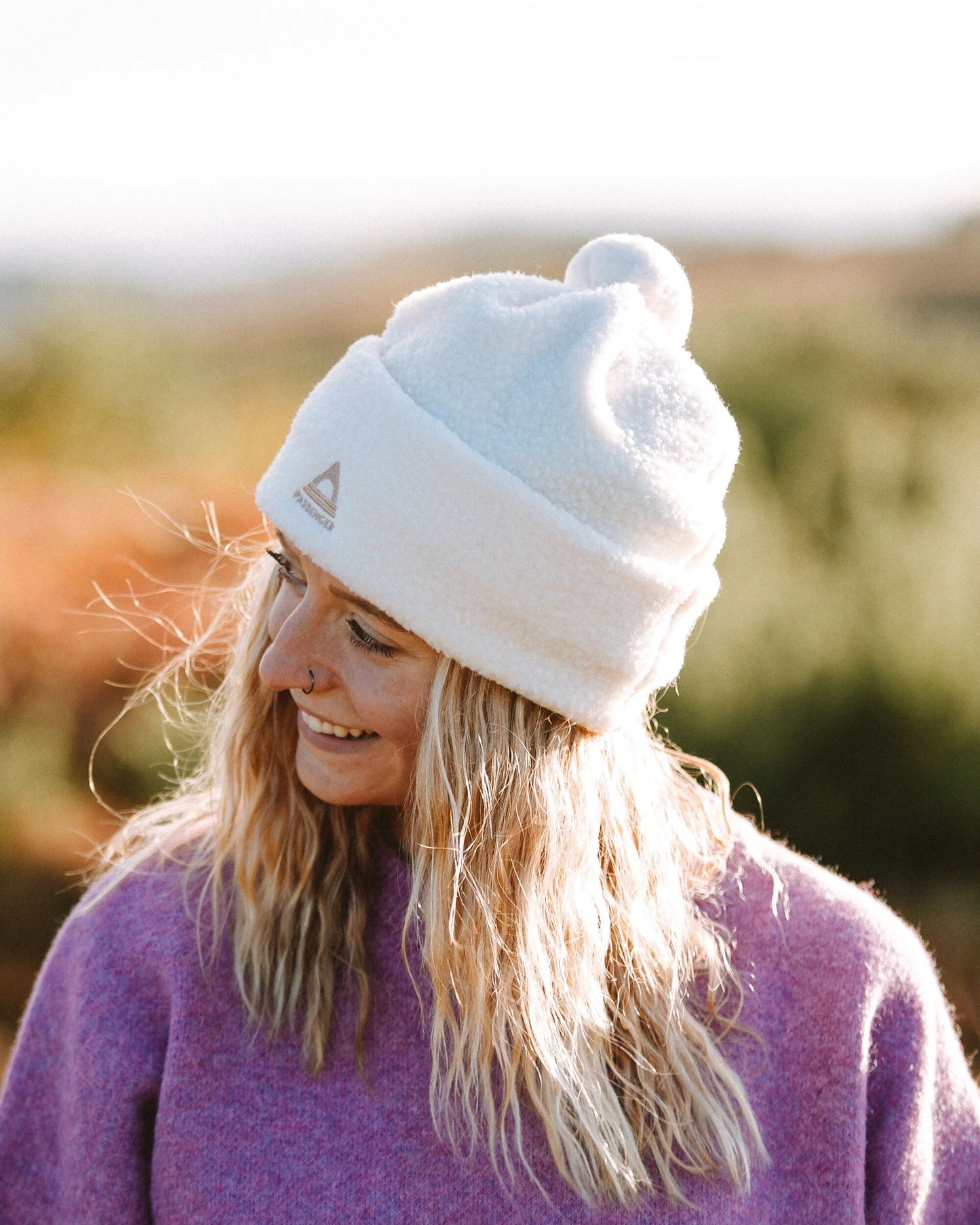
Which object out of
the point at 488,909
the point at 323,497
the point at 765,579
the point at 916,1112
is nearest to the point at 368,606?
the point at 323,497

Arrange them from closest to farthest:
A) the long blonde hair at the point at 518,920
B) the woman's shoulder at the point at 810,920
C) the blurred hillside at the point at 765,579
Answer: the long blonde hair at the point at 518,920 < the woman's shoulder at the point at 810,920 < the blurred hillside at the point at 765,579

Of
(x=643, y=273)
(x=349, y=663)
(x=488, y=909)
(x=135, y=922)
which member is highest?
(x=643, y=273)

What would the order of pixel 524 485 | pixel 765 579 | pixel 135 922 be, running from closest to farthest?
pixel 524 485, pixel 135 922, pixel 765 579

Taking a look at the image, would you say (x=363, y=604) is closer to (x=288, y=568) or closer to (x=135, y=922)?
(x=288, y=568)

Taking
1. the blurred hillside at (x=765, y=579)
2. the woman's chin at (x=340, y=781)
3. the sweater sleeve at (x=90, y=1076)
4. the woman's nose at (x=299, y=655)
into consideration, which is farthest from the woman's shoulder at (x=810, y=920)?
the blurred hillside at (x=765, y=579)

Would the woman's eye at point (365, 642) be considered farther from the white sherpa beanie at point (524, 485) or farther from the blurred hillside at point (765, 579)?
the blurred hillside at point (765, 579)

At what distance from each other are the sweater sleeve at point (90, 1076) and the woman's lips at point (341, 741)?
0.30 metres

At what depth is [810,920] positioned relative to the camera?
1436 millimetres

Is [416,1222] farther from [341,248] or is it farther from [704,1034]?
[341,248]

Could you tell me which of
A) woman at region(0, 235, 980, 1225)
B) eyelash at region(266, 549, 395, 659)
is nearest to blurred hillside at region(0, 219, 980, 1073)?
woman at region(0, 235, 980, 1225)

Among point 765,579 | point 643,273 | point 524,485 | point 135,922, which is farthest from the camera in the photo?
point 765,579

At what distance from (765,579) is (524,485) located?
2.16 meters

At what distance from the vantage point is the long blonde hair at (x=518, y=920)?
1.28 metres

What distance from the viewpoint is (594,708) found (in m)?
1.25
